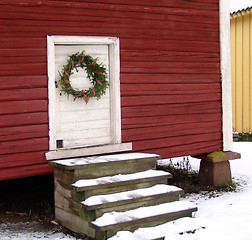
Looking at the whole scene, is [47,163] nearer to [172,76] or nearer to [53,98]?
[53,98]

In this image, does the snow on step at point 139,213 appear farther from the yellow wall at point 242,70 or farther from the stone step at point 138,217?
the yellow wall at point 242,70

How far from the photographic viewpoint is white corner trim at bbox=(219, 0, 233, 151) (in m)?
8.72

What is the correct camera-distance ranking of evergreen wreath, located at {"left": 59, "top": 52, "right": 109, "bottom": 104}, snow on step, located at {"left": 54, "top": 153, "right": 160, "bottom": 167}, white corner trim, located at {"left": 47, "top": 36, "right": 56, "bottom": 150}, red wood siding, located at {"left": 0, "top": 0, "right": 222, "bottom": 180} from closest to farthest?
snow on step, located at {"left": 54, "top": 153, "right": 160, "bottom": 167}
red wood siding, located at {"left": 0, "top": 0, "right": 222, "bottom": 180}
white corner trim, located at {"left": 47, "top": 36, "right": 56, "bottom": 150}
evergreen wreath, located at {"left": 59, "top": 52, "right": 109, "bottom": 104}

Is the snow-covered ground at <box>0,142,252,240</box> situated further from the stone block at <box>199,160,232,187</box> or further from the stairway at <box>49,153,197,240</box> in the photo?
the stone block at <box>199,160,232,187</box>

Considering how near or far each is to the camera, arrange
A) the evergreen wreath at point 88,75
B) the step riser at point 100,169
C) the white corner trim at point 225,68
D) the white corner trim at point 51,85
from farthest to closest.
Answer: the white corner trim at point 225,68
the evergreen wreath at point 88,75
the white corner trim at point 51,85
the step riser at point 100,169

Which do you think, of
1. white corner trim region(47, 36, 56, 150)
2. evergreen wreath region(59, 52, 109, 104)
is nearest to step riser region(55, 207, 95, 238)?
white corner trim region(47, 36, 56, 150)

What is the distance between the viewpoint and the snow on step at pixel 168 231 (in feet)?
18.6

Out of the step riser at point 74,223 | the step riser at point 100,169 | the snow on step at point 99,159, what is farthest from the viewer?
the snow on step at point 99,159

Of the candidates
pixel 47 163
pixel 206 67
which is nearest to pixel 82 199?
pixel 47 163

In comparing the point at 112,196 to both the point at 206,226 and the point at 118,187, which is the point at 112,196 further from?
the point at 206,226

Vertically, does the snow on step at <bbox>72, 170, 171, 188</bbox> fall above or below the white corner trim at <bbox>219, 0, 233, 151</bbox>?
below

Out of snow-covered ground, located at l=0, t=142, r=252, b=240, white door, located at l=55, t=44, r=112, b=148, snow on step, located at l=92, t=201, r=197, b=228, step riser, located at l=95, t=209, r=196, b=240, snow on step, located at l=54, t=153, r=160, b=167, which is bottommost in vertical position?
snow-covered ground, located at l=0, t=142, r=252, b=240

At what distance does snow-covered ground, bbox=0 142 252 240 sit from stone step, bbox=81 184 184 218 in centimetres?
36

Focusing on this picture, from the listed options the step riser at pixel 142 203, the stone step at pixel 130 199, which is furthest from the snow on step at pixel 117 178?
the step riser at pixel 142 203
